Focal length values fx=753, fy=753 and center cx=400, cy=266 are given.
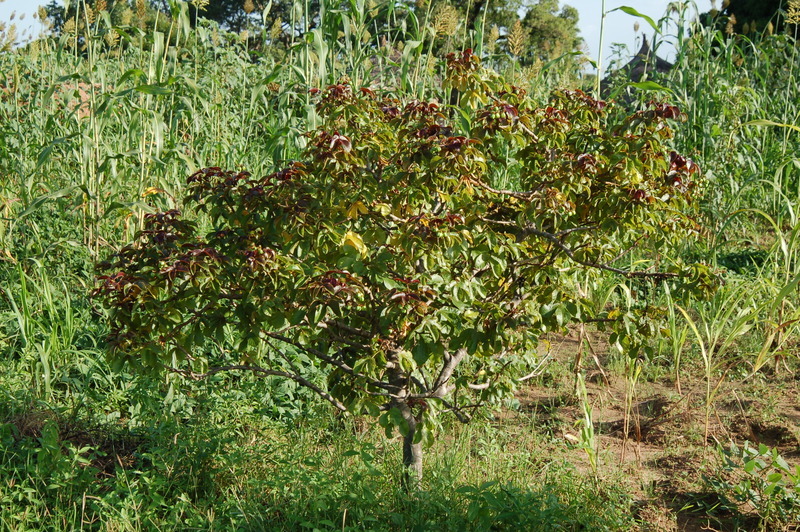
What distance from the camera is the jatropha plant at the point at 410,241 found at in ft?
8.02

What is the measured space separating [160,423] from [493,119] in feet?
6.72

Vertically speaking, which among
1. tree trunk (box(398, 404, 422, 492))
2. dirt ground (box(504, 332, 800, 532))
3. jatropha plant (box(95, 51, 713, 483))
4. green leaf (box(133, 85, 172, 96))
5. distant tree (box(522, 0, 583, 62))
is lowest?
dirt ground (box(504, 332, 800, 532))

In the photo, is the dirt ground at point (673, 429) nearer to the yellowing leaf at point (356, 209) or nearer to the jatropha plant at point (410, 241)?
the jatropha plant at point (410, 241)

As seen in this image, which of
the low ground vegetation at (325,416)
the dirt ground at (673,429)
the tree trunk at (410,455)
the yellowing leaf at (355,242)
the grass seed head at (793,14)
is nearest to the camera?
the yellowing leaf at (355,242)

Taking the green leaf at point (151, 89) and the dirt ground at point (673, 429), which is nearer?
the dirt ground at point (673, 429)

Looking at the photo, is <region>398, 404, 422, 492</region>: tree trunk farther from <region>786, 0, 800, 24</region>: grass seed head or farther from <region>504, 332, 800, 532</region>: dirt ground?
<region>786, 0, 800, 24</region>: grass seed head

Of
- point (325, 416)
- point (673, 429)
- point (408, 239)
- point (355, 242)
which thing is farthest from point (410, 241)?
point (673, 429)

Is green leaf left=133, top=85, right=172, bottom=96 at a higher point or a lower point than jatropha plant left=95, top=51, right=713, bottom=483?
higher

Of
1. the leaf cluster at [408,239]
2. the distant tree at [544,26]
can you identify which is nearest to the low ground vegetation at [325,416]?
the leaf cluster at [408,239]

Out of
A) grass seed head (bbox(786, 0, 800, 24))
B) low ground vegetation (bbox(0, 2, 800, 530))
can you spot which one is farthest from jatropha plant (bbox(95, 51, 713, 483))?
grass seed head (bbox(786, 0, 800, 24))

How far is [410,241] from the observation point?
2357 mm

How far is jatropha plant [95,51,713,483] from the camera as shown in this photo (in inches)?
96.3

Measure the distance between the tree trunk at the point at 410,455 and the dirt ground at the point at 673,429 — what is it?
764 millimetres

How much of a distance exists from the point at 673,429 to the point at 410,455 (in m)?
1.63
